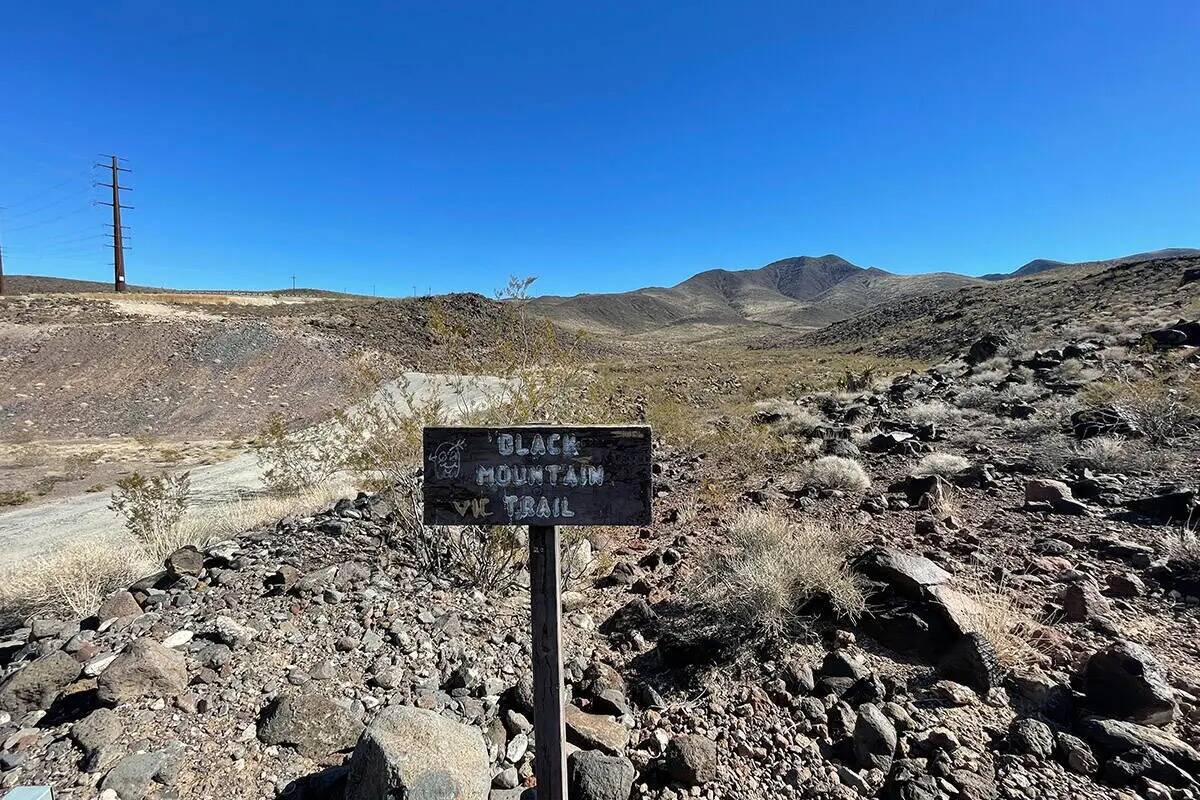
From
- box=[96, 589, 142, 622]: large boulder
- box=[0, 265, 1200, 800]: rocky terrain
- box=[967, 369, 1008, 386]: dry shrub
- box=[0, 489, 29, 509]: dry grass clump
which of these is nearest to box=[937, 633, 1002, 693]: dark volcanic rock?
box=[0, 265, 1200, 800]: rocky terrain

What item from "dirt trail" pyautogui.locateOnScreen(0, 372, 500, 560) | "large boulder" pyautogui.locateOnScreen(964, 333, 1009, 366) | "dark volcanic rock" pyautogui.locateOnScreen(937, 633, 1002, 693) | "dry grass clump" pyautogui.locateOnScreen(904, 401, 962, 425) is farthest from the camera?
"large boulder" pyautogui.locateOnScreen(964, 333, 1009, 366)

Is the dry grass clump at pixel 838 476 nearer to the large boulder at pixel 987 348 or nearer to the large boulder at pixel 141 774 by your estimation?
the large boulder at pixel 141 774

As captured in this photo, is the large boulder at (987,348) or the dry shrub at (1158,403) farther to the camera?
the large boulder at (987,348)

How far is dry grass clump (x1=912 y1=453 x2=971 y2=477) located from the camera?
7773 millimetres

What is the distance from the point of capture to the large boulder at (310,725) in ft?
9.38

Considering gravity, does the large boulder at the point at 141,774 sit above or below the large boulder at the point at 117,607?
below

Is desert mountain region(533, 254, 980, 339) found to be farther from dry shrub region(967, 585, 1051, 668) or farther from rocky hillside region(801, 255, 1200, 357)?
dry shrub region(967, 585, 1051, 668)

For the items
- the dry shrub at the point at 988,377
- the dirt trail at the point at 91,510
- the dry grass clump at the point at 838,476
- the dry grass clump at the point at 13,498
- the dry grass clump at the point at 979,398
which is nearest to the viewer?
the dirt trail at the point at 91,510

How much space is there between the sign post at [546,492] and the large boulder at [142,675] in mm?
1946

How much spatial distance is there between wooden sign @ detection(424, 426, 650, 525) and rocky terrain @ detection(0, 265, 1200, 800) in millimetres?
1058

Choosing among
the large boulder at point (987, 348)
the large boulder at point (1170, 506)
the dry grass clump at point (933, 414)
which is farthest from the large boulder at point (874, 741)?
the large boulder at point (987, 348)

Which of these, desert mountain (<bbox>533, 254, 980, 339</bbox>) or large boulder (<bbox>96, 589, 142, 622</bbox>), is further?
desert mountain (<bbox>533, 254, 980, 339</bbox>)

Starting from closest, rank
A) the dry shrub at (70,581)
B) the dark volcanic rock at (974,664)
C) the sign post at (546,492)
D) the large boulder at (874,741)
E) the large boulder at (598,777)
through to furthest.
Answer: the sign post at (546,492) → the large boulder at (598,777) → the large boulder at (874,741) → the dark volcanic rock at (974,664) → the dry shrub at (70,581)

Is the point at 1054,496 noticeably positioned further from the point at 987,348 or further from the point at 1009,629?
the point at 987,348
